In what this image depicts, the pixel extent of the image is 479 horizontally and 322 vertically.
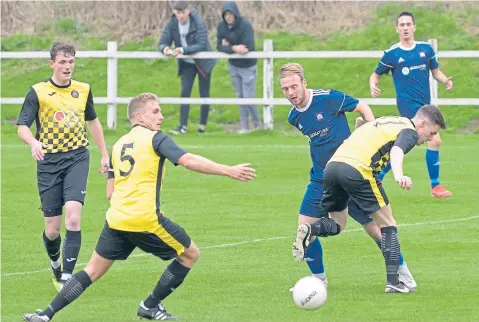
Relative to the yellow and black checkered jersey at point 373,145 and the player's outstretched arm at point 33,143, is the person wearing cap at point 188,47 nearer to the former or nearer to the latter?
the player's outstretched arm at point 33,143

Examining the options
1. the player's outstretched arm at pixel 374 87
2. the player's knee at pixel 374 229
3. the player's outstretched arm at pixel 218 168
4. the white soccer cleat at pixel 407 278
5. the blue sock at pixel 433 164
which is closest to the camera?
the player's outstretched arm at pixel 218 168

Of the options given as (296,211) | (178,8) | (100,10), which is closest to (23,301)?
(296,211)

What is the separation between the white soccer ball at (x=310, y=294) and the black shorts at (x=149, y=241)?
0.94 meters

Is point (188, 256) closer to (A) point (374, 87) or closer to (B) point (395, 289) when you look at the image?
(B) point (395, 289)

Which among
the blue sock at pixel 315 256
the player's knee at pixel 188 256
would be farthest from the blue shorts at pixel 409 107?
the player's knee at pixel 188 256

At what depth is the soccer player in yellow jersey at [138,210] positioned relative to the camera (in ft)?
29.3

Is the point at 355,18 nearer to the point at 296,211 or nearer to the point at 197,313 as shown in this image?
the point at 296,211

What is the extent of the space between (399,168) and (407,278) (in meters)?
1.26

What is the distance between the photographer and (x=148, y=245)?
9.09 meters

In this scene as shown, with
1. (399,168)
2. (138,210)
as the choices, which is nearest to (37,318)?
(138,210)

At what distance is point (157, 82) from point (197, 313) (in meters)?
18.0

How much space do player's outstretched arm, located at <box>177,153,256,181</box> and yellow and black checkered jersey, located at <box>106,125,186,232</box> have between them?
30 centimetres

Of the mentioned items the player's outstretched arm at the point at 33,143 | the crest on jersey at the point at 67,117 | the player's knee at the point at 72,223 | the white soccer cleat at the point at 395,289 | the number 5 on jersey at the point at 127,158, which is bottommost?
the white soccer cleat at the point at 395,289

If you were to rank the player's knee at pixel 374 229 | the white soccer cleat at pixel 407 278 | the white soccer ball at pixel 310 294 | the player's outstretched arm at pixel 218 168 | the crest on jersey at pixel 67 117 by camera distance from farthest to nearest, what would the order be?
1. the crest on jersey at pixel 67 117
2. the player's knee at pixel 374 229
3. the white soccer cleat at pixel 407 278
4. the white soccer ball at pixel 310 294
5. the player's outstretched arm at pixel 218 168
